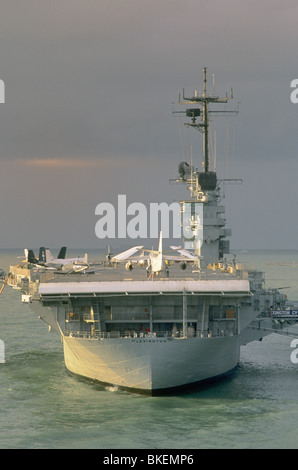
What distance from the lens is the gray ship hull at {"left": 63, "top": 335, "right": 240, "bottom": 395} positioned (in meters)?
33.8

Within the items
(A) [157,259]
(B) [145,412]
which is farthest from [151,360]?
(A) [157,259]

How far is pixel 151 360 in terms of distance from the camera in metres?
33.9

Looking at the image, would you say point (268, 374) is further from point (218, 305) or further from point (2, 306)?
point (2, 306)

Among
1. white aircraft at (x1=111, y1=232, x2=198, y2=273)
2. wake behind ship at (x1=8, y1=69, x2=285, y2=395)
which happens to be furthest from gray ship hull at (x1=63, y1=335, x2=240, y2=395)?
white aircraft at (x1=111, y1=232, x2=198, y2=273)

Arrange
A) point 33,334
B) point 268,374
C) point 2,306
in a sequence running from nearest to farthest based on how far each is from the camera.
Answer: point 268,374, point 33,334, point 2,306

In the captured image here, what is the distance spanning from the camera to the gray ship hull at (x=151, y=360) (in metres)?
33.8

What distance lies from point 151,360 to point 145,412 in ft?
9.21

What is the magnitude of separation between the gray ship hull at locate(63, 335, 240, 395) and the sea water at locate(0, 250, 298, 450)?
67cm

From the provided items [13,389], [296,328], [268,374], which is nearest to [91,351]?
[13,389]

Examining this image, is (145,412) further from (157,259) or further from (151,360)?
(157,259)

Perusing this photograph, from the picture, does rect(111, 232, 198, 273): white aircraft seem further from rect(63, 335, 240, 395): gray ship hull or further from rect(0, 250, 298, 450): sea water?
rect(0, 250, 298, 450): sea water

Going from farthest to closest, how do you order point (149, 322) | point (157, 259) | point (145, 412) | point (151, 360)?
point (157, 259), point (149, 322), point (151, 360), point (145, 412)

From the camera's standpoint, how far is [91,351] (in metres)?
35.7
